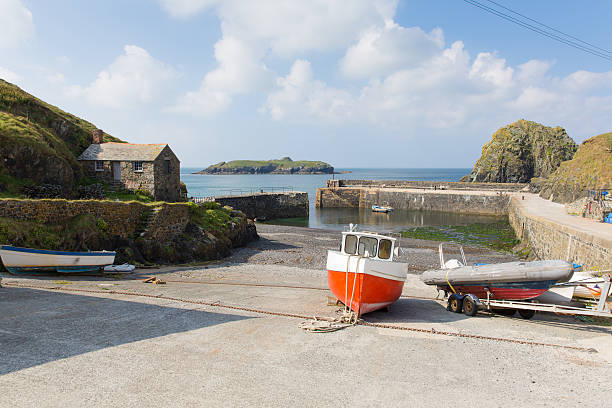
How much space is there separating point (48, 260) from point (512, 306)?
16375mm

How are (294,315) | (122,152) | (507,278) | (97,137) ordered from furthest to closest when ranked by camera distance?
(97,137), (122,152), (294,315), (507,278)

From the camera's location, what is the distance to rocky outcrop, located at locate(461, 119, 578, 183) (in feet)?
284

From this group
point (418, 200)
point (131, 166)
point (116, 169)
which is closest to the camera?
point (131, 166)

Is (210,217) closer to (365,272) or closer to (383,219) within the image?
(365,272)

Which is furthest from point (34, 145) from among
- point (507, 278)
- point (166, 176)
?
point (507, 278)

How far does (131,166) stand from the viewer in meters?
25.5

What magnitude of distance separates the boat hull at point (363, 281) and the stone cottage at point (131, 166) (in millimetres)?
18036

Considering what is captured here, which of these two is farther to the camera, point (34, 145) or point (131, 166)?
point (131, 166)

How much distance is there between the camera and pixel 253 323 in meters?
10.1

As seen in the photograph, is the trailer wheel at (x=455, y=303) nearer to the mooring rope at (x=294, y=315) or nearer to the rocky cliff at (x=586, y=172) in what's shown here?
the mooring rope at (x=294, y=315)

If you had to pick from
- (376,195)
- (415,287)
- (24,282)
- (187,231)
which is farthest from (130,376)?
(376,195)

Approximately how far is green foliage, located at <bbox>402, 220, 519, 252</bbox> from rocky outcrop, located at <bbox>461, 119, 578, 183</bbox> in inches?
1861

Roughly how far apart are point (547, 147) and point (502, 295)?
301 feet

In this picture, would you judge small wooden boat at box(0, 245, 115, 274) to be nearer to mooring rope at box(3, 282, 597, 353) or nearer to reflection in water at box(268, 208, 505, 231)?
mooring rope at box(3, 282, 597, 353)
